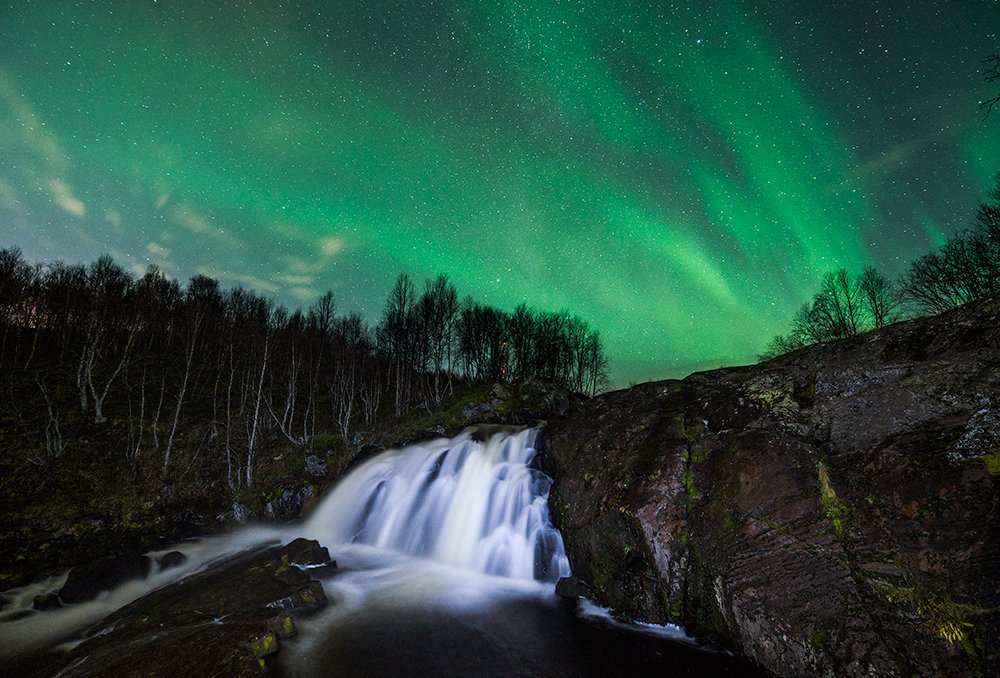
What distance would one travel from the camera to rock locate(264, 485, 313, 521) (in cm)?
1823

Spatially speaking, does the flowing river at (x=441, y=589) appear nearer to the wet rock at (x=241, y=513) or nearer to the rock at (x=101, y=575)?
the rock at (x=101, y=575)

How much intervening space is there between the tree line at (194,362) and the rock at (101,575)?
29.8ft

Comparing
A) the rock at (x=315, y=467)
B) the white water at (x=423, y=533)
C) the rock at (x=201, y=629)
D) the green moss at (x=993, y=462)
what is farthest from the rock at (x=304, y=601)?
the rock at (x=315, y=467)

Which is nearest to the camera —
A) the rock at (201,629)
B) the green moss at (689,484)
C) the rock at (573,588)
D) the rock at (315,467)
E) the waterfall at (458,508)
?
the rock at (201,629)

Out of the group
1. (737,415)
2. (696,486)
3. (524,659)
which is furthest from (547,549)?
(737,415)

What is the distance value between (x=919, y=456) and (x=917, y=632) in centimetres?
224

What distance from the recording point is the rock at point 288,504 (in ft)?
59.8

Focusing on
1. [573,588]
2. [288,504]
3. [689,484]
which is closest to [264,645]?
[573,588]

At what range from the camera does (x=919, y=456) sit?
5465mm

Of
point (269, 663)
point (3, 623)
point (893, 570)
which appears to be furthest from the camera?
point (3, 623)

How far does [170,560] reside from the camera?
13.2m

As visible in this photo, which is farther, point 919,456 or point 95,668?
point 95,668

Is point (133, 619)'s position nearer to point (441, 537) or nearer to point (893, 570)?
point (441, 537)

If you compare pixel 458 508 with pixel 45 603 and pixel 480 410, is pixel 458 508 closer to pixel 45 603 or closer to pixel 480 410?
pixel 480 410
